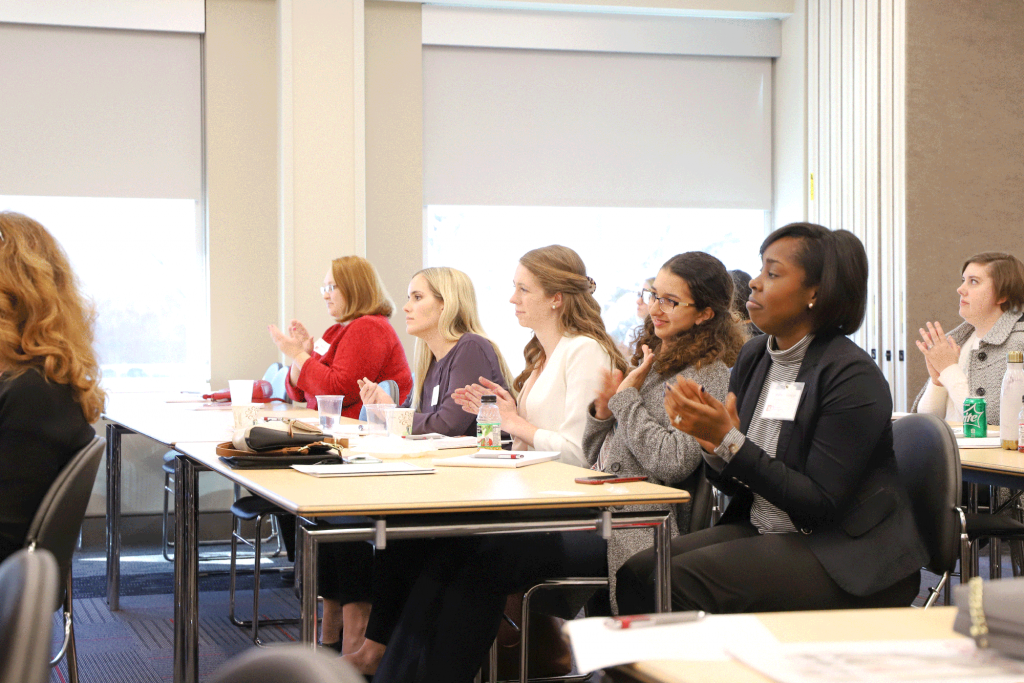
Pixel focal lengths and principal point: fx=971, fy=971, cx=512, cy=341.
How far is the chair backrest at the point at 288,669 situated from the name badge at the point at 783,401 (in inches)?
57.3

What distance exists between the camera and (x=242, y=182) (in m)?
5.60

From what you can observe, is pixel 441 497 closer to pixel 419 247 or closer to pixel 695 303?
pixel 695 303

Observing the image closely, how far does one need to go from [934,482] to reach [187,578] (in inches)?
74.2

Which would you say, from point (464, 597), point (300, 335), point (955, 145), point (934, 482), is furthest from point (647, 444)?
Result: point (955, 145)

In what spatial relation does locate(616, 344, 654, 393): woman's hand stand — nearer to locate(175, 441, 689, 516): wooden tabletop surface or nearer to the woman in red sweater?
locate(175, 441, 689, 516): wooden tabletop surface

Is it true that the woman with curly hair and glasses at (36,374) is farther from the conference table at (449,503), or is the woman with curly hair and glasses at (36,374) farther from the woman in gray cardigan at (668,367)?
the woman in gray cardigan at (668,367)

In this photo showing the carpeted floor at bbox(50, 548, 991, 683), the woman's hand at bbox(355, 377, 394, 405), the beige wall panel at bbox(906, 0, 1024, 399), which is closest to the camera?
the carpeted floor at bbox(50, 548, 991, 683)

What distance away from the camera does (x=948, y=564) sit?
7.06 feet

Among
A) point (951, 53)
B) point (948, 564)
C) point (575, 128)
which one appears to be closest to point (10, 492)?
Result: point (948, 564)

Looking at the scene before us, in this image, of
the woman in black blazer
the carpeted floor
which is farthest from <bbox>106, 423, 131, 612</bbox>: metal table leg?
the woman in black blazer

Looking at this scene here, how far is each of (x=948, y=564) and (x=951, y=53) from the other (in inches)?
156

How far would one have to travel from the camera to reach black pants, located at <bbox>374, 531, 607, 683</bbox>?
2.12m

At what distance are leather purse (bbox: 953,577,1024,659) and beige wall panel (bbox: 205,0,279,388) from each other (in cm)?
505

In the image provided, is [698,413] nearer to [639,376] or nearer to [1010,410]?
[639,376]
